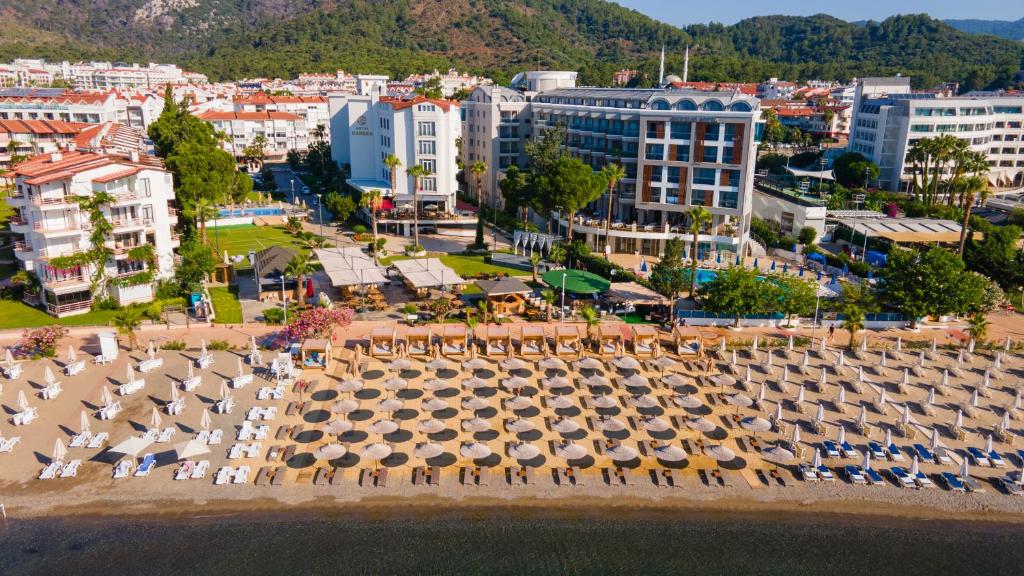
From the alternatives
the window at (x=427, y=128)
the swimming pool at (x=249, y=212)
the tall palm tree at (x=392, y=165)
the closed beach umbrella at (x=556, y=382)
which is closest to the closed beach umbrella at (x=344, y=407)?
the closed beach umbrella at (x=556, y=382)

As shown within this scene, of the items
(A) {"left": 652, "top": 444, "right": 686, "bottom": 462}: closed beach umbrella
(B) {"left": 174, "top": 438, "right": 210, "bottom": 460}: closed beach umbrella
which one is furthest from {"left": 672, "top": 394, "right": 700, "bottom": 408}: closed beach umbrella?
(B) {"left": 174, "top": 438, "right": 210, "bottom": 460}: closed beach umbrella

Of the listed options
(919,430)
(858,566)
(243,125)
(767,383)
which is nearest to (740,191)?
(767,383)

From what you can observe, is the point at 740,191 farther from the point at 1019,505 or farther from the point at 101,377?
the point at 101,377

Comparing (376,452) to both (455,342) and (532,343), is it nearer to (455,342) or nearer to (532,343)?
(455,342)

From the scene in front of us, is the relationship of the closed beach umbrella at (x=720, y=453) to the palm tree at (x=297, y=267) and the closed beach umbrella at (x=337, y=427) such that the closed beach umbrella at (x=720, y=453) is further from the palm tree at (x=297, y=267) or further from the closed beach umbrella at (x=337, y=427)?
the palm tree at (x=297, y=267)

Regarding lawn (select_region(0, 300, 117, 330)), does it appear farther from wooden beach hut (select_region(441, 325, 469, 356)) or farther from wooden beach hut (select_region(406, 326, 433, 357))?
wooden beach hut (select_region(441, 325, 469, 356))
